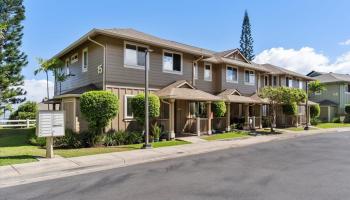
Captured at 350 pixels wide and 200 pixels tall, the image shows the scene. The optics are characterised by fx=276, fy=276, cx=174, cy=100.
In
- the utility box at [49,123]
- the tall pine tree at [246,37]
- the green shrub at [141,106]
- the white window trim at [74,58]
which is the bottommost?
the utility box at [49,123]

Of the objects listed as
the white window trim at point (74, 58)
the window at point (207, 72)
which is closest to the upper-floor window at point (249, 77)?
the window at point (207, 72)

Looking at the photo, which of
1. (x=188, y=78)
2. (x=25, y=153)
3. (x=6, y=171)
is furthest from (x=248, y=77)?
(x=6, y=171)

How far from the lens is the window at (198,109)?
72.0ft

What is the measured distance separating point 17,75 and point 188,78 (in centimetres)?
2362

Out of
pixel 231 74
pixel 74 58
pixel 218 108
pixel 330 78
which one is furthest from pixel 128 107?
pixel 330 78

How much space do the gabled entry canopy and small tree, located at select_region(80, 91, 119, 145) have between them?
404 cm

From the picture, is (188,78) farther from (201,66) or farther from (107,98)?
(107,98)

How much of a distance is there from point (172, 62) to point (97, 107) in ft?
25.8

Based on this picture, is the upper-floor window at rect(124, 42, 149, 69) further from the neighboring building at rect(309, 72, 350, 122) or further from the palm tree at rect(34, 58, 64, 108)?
the neighboring building at rect(309, 72, 350, 122)

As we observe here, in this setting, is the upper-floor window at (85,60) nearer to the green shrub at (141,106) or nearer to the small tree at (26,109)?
the green shrub at (141,106)

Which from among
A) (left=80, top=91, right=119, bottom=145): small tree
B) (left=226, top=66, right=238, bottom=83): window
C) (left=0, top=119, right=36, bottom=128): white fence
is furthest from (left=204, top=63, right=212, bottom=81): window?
(left=0, top=119, right=36, bottom=128): white fence

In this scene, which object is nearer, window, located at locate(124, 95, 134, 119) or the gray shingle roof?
window, located at locate(124, 95, 134, 119)

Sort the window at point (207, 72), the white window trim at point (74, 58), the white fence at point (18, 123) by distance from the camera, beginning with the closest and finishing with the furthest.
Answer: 1. the white window trim at point (74, 58)
2. the window at point (207, 72)
3. the white fence at point (18, 123)

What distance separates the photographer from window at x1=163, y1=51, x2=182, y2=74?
2004 cm
